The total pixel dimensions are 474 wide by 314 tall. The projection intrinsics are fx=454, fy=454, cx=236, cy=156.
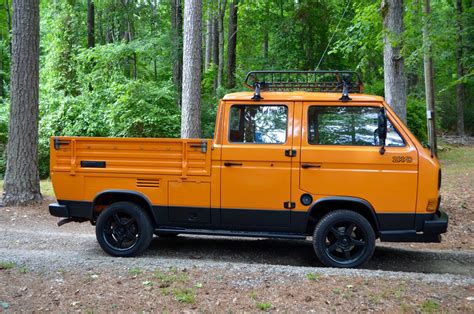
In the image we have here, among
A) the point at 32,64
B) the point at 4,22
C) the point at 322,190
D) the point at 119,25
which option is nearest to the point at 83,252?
the point at 322,190

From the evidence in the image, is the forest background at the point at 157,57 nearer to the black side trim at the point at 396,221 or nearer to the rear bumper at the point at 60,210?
the black side trim at the point at 396,221

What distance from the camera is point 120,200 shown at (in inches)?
260

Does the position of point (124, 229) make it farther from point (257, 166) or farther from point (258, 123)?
point (258, 123)

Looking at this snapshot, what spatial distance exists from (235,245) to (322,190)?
213cm

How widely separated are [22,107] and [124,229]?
17.8 ft

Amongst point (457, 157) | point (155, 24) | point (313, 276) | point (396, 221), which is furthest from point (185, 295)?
point (457, 157)

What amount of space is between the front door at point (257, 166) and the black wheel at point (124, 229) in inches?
45.6

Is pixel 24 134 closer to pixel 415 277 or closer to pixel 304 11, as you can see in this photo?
pixel 415 277

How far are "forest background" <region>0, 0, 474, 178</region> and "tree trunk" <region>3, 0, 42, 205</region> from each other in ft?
18.8

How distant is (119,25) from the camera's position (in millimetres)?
22141

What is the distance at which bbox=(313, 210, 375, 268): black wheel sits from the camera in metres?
5.91

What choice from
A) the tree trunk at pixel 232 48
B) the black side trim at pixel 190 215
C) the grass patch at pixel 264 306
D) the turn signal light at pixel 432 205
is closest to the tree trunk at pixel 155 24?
the tree trunk at pixel 232 48

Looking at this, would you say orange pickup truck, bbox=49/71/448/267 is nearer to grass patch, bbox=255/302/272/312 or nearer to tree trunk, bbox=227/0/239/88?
grass patch, bbox=255/302/272/312

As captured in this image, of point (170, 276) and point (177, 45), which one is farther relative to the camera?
point (177, 45)
